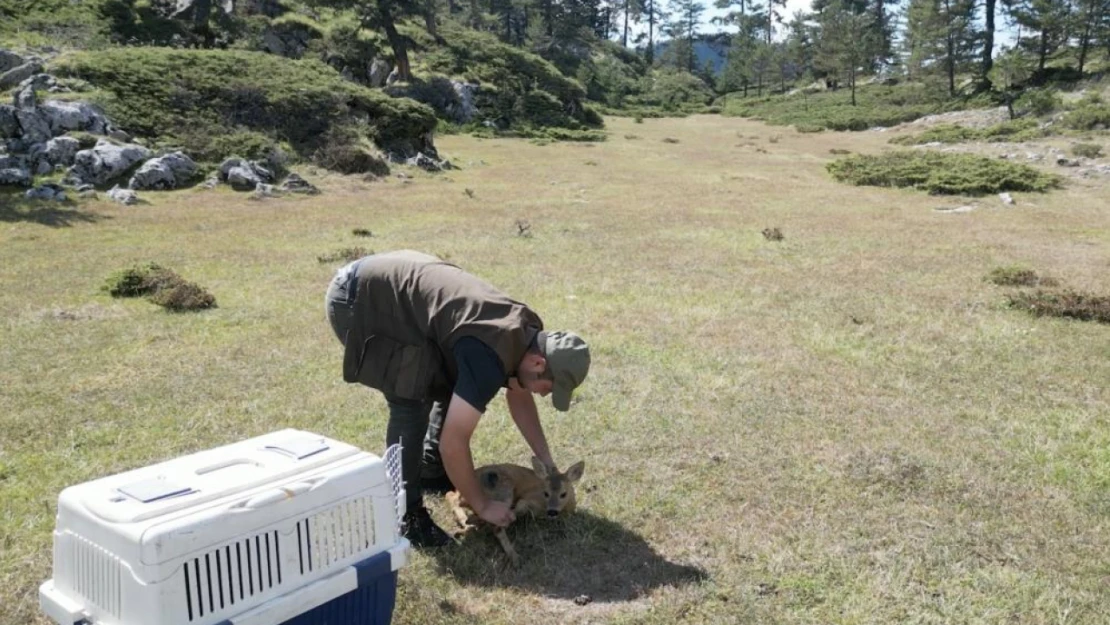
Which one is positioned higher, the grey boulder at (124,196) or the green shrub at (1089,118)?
the green shrub at (1089,118)

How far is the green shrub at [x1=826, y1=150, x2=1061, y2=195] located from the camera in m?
21.8

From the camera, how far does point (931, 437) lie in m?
6.18

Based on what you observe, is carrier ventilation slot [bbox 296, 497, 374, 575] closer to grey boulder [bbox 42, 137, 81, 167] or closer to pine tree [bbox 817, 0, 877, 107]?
grey boulder [bbox 42, 137, 81, 167]

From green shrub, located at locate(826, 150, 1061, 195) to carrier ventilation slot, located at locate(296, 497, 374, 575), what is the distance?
2250 centimetres

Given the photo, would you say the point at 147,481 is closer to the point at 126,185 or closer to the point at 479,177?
the point at 126,185

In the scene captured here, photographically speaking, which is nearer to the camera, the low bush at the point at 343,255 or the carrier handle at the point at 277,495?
the carrier handle at the point at 277,495

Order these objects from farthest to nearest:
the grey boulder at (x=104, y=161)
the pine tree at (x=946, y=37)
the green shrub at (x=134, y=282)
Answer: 1. the pine tree at (x=946, y=37)
2. the grey boulder at (x=104, y=161)
3. the green shrub at (x=134, y=282)

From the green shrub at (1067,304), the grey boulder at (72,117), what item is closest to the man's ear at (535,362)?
the green shrub at (1067,304)

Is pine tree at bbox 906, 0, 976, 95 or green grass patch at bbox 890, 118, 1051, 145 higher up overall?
pine tree at bbox 906, 0, 976, 95

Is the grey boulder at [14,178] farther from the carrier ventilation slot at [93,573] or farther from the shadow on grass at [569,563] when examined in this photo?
the carrier ventilation slot at [93,573]

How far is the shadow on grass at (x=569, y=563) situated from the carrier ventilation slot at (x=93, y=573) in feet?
6.18

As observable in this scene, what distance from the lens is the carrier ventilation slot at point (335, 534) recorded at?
9.34ft

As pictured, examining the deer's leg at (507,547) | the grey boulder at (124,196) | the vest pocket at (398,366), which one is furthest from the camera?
the grey boulder at (124,196)

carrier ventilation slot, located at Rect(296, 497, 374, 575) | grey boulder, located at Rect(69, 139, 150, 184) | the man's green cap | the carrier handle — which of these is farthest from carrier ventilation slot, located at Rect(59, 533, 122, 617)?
grey boulder, located at Rect(69, 139, 150, 184)
